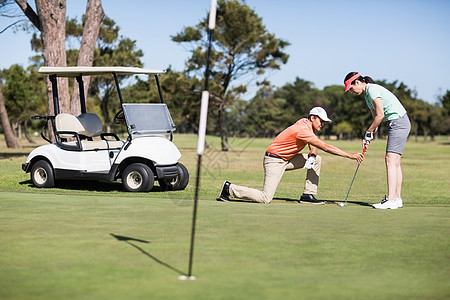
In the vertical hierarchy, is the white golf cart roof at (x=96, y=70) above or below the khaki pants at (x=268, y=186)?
above

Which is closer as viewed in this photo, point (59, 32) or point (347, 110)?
point (59, 32)

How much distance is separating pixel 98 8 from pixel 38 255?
18581 mm

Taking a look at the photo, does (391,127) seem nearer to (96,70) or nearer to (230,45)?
(96,70)

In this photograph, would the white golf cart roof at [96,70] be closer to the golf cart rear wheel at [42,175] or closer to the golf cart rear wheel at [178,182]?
the golf cart rear wheel at [42,175]

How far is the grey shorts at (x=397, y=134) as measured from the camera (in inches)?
369

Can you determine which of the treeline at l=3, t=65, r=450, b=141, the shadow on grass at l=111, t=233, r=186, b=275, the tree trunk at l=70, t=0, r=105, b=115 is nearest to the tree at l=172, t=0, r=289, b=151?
the treeline at l=3, t=65, r=450, b=141

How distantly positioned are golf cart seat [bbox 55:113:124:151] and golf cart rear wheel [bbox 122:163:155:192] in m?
0.61

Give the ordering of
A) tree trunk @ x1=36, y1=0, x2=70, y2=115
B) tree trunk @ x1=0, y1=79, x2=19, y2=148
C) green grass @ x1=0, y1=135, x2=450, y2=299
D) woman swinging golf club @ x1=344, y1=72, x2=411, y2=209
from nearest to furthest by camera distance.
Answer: green grass @ x1=0, y1=135, x2=450, y2=299 < woman swinging golf club @ x1=344, y1=72, x2=411, y2=209 < tree trunk @ x1=36, y1=0, x2=70, y2=115 < tree trunk @ x1=0, y1=79, x2=19, y2=148

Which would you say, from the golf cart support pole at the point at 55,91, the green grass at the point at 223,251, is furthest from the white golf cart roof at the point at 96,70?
the green grass at the point at 223,251

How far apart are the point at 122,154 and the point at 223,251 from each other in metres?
6.49

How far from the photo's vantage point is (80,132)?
40.9 ft

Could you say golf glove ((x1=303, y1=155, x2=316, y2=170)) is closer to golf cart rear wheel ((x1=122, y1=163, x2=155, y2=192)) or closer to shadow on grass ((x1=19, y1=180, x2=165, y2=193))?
golf cart rear wheel ((x1=122, y1=163, x2=155, y2=192))

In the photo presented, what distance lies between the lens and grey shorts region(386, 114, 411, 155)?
369 inches

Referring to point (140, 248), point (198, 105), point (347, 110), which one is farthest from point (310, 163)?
point (347, 110)
